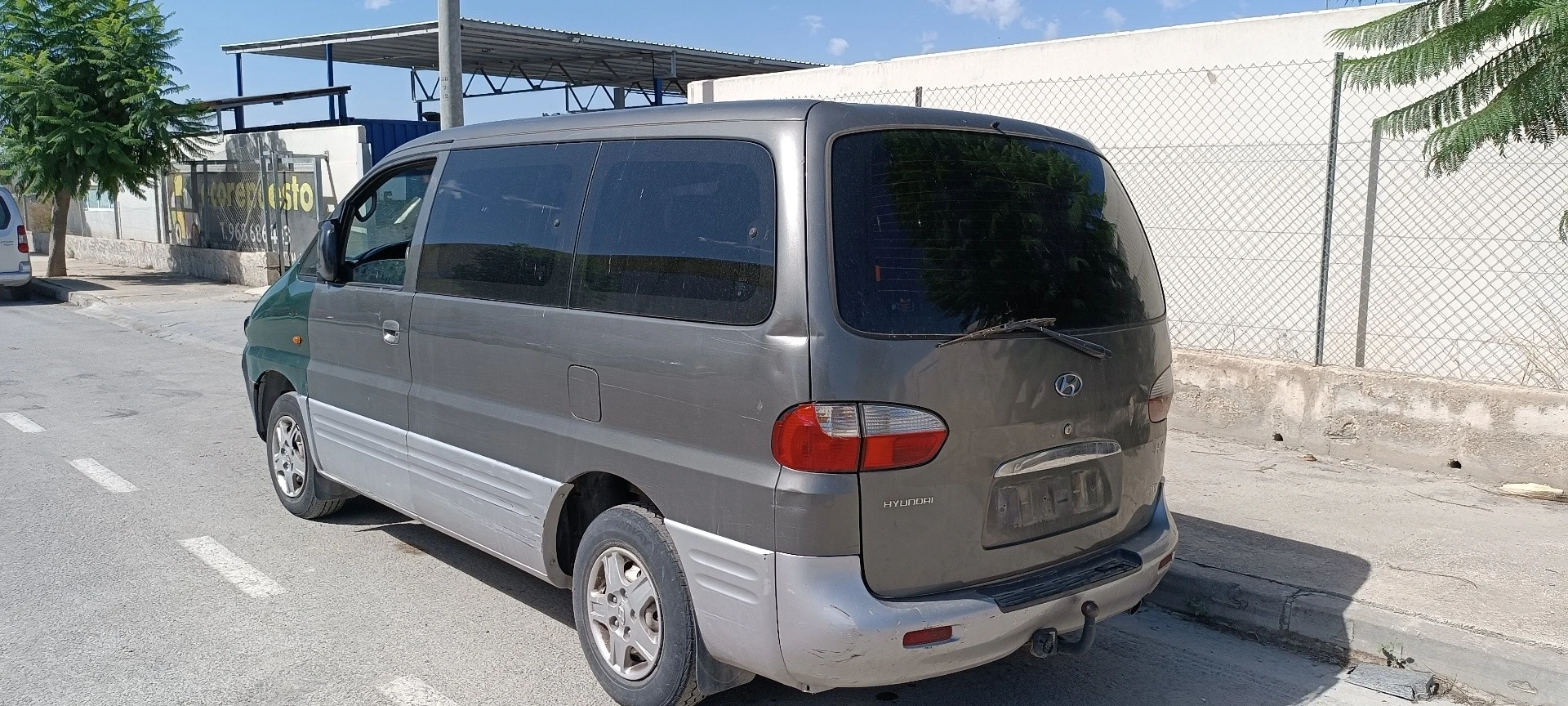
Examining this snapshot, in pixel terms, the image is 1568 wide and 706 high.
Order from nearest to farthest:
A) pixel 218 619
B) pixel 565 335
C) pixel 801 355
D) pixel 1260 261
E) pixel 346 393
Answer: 1. pixel 801 355
2. pixel 565 335
3. pixel 218 619
4. pixel 346 393
5. pixel 1260 261

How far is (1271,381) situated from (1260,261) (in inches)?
47.7

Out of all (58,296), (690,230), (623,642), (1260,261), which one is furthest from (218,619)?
(58,296)

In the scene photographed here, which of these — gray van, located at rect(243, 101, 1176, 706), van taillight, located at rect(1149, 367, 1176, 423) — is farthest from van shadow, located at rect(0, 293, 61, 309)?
van taillight, located at rect(1149, 367, 1176, 423)

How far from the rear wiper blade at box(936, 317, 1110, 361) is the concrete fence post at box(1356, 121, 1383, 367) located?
165 inches

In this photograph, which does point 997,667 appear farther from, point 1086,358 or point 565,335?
point 565,335

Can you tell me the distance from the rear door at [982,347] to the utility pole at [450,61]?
6.93 m

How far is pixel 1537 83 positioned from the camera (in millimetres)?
4797

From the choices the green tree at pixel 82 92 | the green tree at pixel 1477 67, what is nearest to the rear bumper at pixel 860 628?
the green tree at pixel 1477 67

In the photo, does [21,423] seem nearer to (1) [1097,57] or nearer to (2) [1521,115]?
(1) [1097,57]

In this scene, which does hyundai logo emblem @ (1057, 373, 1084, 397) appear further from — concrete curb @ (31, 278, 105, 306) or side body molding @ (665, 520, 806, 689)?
concrete curb @ (31, 278, 105, 306)

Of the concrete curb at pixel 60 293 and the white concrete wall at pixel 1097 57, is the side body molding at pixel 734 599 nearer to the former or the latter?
the white concrete wall at pixel 1097 57

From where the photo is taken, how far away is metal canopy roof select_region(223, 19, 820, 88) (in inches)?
730

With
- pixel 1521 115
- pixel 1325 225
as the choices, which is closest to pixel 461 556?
pixel 1521 115

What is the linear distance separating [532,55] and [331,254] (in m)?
16.6
